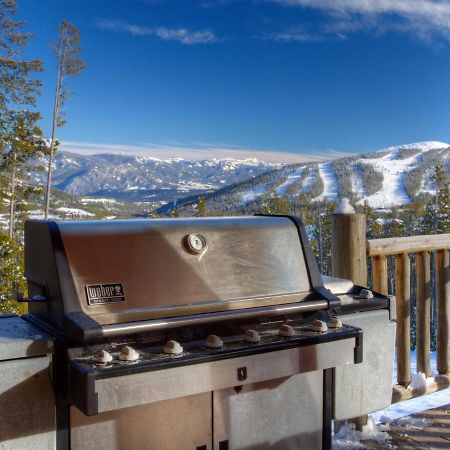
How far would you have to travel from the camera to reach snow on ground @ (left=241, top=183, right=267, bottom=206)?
6821cm

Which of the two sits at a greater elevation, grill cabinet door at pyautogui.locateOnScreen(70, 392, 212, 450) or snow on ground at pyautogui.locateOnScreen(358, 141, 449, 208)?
snow on ground at pyautogui.locateOnScreen(358, 141, 449, 208)

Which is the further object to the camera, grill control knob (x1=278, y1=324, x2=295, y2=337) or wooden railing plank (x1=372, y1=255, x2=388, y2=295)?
wooden railing plank (x1=372, y1=255, x2=388, y2=295)

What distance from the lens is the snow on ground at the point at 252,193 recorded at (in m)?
68.2

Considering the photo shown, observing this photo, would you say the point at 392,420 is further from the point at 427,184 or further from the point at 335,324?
the point at 427,184

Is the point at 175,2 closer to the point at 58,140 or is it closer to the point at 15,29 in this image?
the point at 15,29

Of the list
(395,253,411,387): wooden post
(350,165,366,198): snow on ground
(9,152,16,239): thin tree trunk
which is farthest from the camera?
(350,165,366,198): snow on ground

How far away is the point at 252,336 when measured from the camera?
161 cm

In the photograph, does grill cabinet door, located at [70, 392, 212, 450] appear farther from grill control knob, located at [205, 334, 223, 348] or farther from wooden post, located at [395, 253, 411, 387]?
wooden post, located at [395, 253, 411, 387]

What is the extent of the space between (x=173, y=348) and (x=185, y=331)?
0.42 feet

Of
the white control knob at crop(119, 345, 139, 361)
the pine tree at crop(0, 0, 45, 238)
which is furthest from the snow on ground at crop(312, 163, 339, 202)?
the white control knob at crop(119, 345, 139, 361)

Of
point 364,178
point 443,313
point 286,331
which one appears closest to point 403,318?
point 443,313

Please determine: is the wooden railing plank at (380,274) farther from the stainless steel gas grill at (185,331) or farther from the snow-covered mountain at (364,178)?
the snow-covered mountain at (364,178)

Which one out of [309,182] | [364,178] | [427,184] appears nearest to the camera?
[427,184]

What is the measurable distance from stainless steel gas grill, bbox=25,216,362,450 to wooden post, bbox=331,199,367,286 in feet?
2.84
